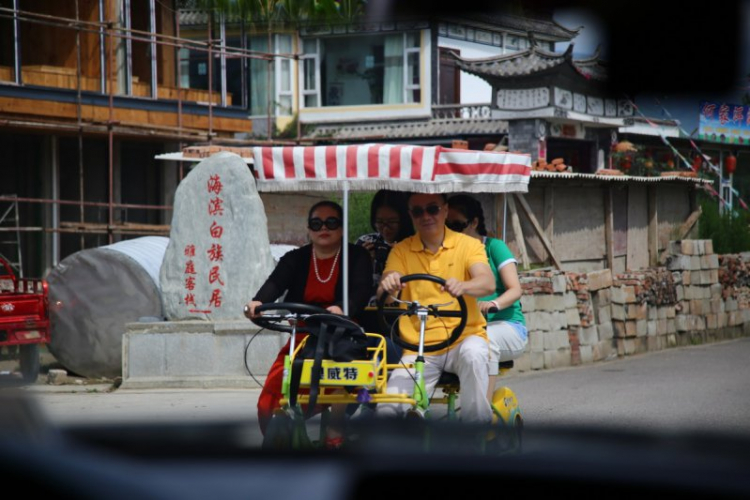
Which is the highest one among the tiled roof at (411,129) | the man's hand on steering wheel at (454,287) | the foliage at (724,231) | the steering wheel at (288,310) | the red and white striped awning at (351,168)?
the tiled roof at (411,129)

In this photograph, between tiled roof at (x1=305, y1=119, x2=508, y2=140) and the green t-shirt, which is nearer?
the green t-shirt

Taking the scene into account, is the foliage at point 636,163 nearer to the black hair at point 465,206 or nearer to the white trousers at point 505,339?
the black hair at point 465,206

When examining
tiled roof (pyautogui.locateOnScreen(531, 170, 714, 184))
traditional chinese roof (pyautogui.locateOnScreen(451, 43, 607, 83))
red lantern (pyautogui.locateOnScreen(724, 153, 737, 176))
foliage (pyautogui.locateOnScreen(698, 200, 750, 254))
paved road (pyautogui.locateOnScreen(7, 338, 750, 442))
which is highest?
traditional chinese roof (pyautogui.locateOnScreen(451, 43, 607, 83))

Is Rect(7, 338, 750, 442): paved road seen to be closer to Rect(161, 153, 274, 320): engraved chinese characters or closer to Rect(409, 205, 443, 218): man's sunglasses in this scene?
Rect(161, 153, 274, 320): engraved chinese characters

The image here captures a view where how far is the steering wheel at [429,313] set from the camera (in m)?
6.65

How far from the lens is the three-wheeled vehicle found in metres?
5.98

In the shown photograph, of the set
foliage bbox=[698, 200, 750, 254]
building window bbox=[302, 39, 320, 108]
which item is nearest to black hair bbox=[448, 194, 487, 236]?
foliage bbox=[698, 200, 750, 254]

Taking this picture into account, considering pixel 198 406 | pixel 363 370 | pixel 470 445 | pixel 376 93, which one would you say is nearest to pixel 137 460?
pixel 470 445

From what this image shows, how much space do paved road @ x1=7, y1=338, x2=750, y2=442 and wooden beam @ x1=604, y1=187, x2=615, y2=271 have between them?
92.2 inches

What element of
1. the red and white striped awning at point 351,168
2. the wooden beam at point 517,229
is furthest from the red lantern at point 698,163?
the red and white striped awning at point 351,168

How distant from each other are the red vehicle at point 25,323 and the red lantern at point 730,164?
20209 mm

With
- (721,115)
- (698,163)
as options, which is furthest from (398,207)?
(698,163)

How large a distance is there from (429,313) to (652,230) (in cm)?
1266

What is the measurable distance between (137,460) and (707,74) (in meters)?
0.87
